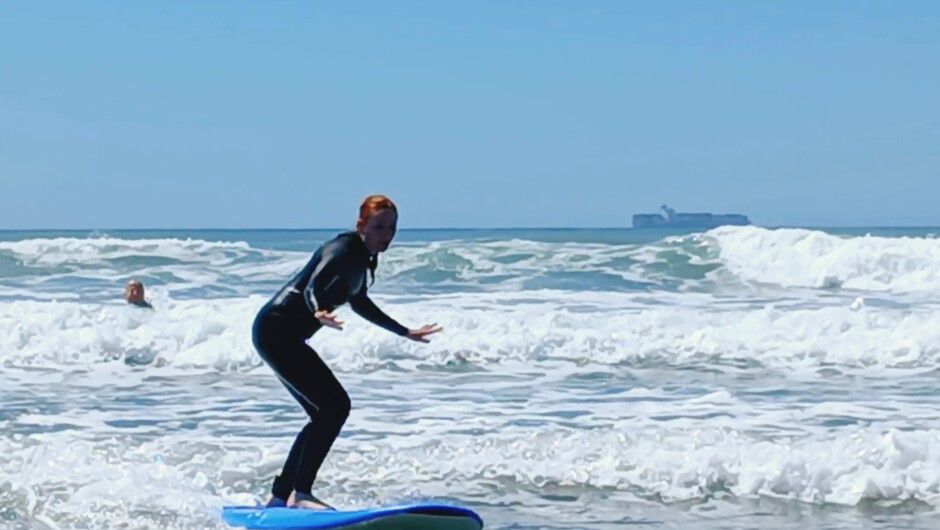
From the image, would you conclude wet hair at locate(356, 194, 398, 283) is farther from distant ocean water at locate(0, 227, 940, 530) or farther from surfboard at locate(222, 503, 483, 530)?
distant ocean water at locate(0, 227, 940, 530)

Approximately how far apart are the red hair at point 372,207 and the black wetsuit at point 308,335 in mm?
83

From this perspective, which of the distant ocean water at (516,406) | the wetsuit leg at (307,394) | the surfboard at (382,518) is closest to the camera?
the surfboard at (382,518)

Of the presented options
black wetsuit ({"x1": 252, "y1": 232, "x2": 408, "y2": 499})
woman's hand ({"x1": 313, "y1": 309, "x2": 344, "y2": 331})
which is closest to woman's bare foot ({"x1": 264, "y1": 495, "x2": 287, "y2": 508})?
black wetsuit ({"x1": 252, "y1": 232, "x2": 408, "y2": 499})

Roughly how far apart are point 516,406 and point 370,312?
5208 millimetres

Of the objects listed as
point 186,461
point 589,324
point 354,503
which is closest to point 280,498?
point 354,503

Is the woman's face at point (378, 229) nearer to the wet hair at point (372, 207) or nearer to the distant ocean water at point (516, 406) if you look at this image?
the wet hair at point (372, 207)

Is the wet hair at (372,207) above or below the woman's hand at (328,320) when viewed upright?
above

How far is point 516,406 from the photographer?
11.5 meters

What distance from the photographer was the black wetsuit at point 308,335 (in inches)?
243

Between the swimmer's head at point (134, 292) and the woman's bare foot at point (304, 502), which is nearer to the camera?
the woman's bare foot at point (304, 502)

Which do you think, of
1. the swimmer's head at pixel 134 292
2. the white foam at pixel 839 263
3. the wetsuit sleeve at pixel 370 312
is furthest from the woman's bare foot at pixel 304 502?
the white foam at pixel 839 263

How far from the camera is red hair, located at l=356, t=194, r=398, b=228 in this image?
20.5 feet

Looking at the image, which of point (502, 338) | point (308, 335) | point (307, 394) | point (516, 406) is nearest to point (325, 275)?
point (308, 335)

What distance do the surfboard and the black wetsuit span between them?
0.19 meters
